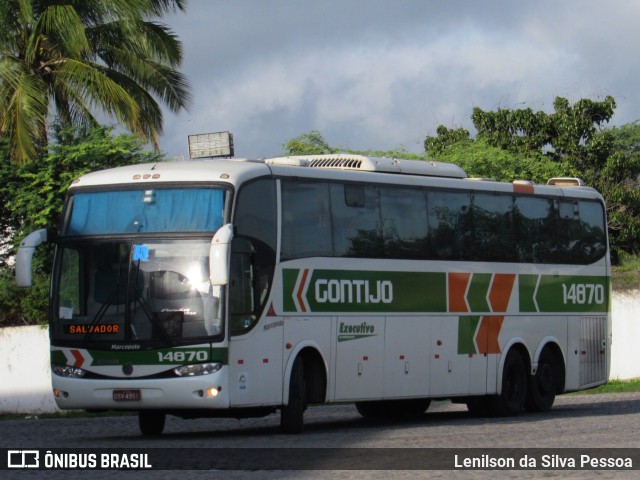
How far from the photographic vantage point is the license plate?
16484 mm

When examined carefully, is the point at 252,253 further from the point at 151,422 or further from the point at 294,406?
the point at 151,422

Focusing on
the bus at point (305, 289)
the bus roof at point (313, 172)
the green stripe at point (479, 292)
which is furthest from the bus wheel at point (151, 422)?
the green stripe at point (479, 292)

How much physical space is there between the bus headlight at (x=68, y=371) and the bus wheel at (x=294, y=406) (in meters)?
2.64

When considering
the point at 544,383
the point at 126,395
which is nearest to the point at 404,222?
the point at 544,383

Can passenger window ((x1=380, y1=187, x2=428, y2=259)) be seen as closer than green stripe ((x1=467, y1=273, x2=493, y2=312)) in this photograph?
Yes

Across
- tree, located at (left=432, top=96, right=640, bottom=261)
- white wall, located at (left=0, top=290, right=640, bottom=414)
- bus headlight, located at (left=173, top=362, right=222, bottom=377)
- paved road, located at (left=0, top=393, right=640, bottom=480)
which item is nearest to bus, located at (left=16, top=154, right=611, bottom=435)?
bus headlight, located at (left=173, top=362, right=222, bottom=377)

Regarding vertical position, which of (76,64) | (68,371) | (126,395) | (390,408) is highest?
(76,64)

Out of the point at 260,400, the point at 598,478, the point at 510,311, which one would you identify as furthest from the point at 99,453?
the point at 510,311

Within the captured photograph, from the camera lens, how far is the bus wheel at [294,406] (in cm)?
1775

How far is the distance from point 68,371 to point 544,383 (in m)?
9.62

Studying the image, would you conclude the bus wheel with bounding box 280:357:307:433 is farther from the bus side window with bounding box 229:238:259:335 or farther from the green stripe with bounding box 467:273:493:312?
the green stripe with bounding box 467:273:493:312

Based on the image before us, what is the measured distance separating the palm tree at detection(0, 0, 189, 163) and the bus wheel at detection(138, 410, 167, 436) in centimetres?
1401

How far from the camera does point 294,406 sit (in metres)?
17.8

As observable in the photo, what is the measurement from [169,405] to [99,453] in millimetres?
1834
